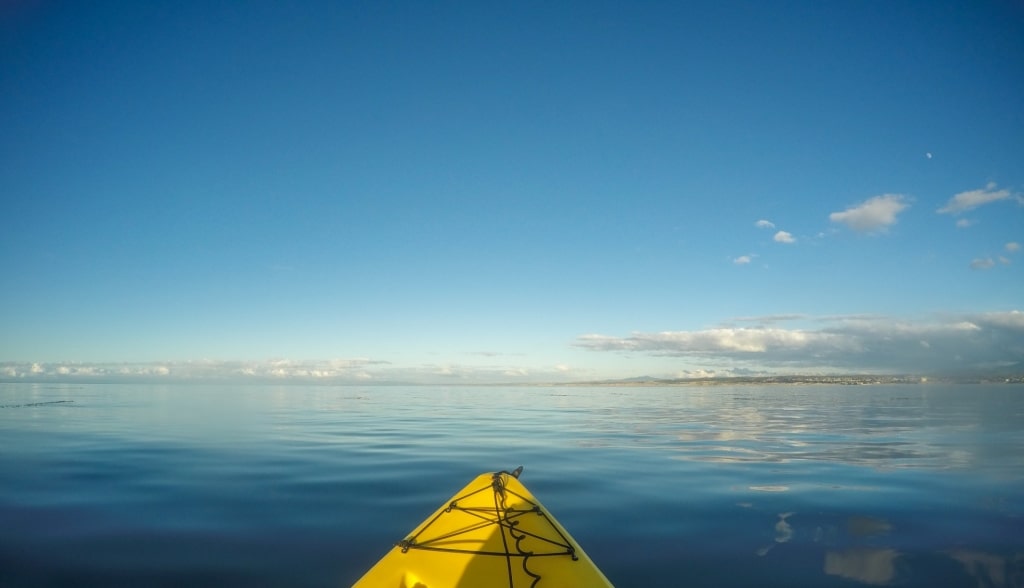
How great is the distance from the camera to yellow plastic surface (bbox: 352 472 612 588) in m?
5.49

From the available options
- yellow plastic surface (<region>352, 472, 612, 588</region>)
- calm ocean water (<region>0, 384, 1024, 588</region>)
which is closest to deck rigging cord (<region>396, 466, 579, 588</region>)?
yellow plastic surface (<region>352, 472, 612, 588</region>)

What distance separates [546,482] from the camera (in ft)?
43.9

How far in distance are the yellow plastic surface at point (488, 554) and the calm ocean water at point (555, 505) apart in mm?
1274

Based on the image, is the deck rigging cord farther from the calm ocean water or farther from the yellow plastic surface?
the calm ocean water

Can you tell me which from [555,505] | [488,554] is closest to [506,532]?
[488,554]

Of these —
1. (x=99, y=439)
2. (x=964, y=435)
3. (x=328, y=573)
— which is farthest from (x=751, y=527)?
(x=99, y=439)

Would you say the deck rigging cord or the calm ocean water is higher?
the deck rigging cord

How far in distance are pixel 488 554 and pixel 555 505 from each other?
17.2 ft

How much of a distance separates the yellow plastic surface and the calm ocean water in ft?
4.18

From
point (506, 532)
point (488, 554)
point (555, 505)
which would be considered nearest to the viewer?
point (488, 554)

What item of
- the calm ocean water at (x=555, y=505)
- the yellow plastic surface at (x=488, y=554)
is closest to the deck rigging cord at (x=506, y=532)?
the yellow plastic surface at (x=488, y=554)

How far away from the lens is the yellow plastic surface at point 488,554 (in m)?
5.49

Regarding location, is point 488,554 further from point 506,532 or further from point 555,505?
point 555,505

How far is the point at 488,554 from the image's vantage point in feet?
20.0
